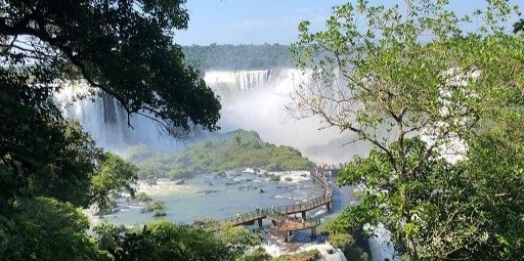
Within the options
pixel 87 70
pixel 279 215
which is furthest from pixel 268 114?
pixel 87 70

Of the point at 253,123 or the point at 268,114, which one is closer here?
the point at 253,123

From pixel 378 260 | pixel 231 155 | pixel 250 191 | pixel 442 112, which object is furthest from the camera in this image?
pixel 231 155

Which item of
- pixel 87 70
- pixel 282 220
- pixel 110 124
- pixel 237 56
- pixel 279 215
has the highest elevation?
pixel 237 56

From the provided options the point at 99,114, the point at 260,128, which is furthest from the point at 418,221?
the point at 260,128

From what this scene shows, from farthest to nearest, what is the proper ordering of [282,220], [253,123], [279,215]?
[253,123], [279,215], [282,220]

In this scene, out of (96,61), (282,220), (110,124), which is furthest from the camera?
(110,124)

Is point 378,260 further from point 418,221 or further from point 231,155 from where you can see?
point 231,155

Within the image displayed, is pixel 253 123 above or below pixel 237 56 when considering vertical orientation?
below

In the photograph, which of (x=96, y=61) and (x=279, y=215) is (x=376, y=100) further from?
(x=279, y=215)
